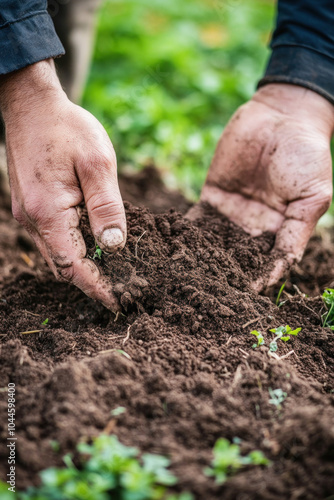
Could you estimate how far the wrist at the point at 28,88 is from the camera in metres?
2.19

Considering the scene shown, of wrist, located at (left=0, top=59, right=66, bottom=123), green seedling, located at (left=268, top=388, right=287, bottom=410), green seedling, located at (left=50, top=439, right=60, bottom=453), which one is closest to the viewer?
green seedling, located at (left=50, top=439, right=60, bottom=453)

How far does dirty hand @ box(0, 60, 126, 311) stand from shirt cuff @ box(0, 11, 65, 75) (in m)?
0.06

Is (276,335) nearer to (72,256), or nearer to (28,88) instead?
(72,256)

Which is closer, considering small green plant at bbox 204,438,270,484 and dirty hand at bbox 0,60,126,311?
small green plant at bbox 204,438,270,484

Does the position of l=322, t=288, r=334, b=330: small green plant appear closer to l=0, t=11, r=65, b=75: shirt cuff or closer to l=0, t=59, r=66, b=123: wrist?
l=0, t=59, r=66, b=123: wrist

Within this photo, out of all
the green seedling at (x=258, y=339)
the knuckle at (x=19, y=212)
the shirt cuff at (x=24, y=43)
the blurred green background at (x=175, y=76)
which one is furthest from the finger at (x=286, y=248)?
the blurred green background at (x=175, y=76)

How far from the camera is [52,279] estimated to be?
261cm

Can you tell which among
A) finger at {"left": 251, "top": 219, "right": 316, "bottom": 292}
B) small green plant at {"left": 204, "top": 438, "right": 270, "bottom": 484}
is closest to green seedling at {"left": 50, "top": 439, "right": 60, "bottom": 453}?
small green plant at {"left": 204, "top": 438, "right": 270, "bottom": 484}

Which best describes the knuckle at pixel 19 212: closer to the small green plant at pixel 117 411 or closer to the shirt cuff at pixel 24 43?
the shirt cuff at pixel 24 43

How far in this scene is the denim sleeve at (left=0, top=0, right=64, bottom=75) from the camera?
6.95 ft

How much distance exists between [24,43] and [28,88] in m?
0.20

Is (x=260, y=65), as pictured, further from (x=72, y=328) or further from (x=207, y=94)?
(x=72, y=328)

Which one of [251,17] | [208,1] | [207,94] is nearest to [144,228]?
[207,94]

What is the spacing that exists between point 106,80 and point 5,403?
558 cm
